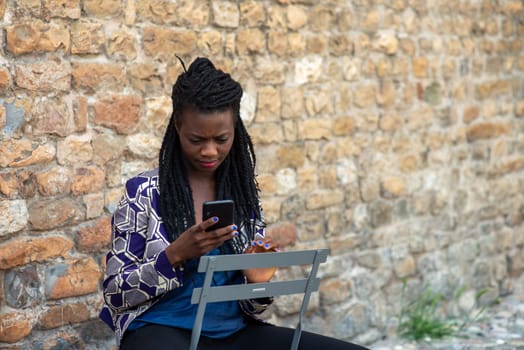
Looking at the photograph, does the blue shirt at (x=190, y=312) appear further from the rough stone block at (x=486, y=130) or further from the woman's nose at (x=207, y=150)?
the rough stone block at (x=486, y=130)

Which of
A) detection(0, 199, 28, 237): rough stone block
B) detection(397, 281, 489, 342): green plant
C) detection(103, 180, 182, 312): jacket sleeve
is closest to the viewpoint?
detection(103, 180, 182, 312): jacket sleeve

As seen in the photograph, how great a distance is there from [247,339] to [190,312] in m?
0.24

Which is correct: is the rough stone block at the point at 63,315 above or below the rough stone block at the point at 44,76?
below

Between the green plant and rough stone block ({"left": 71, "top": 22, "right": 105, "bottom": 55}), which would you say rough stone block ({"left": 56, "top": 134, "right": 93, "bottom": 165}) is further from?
the green plant

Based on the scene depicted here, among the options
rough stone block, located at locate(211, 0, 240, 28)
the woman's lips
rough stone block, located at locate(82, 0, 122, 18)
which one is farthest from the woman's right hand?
rough stone block, located at locate(211, 0, 240, 28)

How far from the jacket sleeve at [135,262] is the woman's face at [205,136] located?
0.18 meters

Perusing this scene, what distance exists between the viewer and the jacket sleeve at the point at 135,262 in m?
2.72

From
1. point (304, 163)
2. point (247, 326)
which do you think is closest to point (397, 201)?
point (304, 163)

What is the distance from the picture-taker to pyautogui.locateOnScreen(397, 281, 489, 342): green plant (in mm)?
5969

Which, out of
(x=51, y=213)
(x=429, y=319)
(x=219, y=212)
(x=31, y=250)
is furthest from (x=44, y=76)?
(x=429, y=319)

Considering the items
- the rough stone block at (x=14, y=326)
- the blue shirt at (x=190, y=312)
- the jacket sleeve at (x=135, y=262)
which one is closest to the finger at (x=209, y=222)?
the jacket sleeve at (x=135, y=262)

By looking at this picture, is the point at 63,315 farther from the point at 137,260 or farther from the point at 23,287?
the point at 137,260

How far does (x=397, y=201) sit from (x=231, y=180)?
3102 mm

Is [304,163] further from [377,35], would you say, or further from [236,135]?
[236,135]
